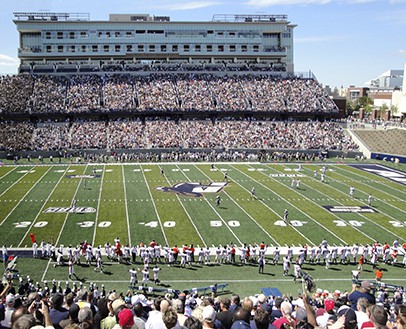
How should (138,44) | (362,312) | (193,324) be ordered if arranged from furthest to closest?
(138,44) < (362,312) < (193,324)

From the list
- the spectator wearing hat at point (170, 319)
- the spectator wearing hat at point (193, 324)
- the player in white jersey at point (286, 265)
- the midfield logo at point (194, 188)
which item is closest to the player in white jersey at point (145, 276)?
the player in white jersey at point (286, 265)

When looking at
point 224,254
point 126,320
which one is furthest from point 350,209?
point 126,320

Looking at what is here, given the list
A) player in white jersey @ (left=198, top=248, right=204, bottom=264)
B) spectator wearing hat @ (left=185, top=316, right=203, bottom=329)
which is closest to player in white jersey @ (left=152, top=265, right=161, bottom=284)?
player in white jersey @ (left=198, top=248, right=204, bottom=264)

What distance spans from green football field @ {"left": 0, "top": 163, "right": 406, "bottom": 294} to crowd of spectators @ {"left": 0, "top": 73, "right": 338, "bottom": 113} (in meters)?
17.6

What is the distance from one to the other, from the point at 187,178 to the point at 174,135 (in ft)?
54.2

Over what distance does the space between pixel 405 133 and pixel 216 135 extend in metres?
21.7

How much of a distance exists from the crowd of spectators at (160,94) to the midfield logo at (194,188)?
25.2 metres

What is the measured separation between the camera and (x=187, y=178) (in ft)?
126

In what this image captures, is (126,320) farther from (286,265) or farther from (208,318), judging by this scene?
(286,265)

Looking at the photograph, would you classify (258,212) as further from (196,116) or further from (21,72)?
(21,72)

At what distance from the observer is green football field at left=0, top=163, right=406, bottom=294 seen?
1981 centimetres

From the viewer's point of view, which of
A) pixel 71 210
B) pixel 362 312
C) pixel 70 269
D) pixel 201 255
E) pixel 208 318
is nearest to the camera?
pixel 208 318

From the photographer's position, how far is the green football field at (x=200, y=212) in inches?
780

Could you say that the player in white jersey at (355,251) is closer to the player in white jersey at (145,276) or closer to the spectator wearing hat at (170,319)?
the player in white jersey at (145,276)
